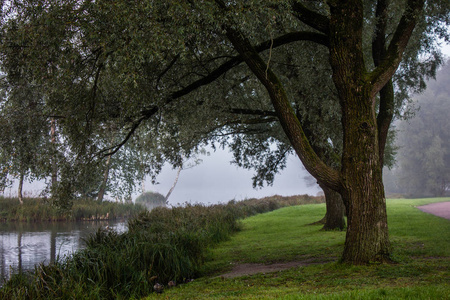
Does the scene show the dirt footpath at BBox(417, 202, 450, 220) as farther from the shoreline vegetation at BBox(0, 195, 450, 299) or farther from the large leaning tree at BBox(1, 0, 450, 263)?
the large leaning tree at BBox(1, 0, 450, 263)

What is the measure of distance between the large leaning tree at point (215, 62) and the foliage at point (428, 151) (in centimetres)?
4887

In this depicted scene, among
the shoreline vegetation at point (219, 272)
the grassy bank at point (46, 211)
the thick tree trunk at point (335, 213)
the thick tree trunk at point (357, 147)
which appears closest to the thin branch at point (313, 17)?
the thick tree trunk at point (357, 147)

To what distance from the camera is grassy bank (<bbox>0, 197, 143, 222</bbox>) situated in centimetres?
2395

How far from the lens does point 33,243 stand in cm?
1588

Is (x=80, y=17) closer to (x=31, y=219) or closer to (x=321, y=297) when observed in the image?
(x=321, y=297)

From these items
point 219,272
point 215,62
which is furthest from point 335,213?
point 215,62

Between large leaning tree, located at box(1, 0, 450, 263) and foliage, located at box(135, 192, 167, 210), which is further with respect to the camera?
foliage, located at box(135, 192, 167, 210)

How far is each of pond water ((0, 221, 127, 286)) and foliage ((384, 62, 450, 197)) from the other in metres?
50.5

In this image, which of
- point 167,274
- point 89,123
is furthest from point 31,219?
point 167,274

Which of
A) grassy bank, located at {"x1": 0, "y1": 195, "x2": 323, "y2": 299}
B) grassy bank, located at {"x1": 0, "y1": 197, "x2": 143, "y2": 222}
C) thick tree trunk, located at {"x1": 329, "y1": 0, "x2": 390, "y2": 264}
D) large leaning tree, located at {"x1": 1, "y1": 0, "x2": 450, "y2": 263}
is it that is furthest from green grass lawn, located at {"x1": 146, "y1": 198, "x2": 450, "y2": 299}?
grassy bank, located at {"x1": 0, "y1": 197, "x2": 143, "y2": 222}

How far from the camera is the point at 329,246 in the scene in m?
11.4

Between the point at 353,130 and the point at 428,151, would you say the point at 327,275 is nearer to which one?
the point at 353,130

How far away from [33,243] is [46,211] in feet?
30.2

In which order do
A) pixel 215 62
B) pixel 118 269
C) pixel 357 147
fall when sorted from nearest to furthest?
pixel 118 269 → pixel 357 147 → pixel 215 62
